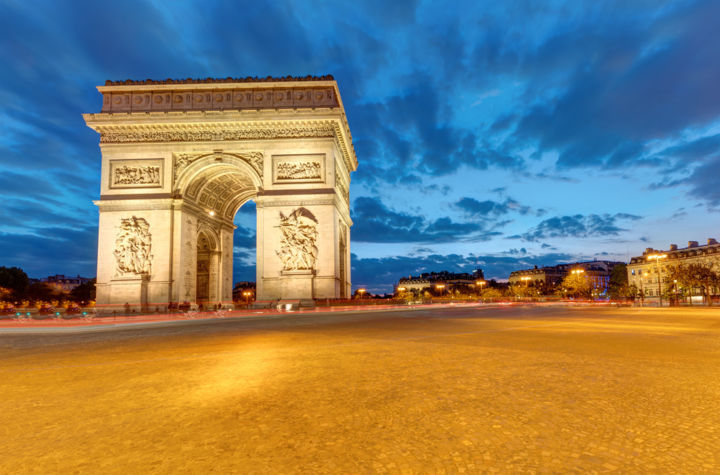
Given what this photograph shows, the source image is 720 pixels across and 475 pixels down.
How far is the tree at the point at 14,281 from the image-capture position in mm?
58250

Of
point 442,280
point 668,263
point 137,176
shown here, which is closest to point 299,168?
point 137,176

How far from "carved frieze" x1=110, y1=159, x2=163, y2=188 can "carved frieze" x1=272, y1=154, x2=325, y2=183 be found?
289 inches

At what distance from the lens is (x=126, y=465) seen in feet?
8.55

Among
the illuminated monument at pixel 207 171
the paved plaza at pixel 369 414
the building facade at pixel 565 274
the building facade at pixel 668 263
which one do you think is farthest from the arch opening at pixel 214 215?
the building facade at pixel 565 274

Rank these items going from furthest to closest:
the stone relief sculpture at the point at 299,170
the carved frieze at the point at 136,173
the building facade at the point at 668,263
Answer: the building facade at the point at 668,263, the carved frieze at the point at 136,173, the stone relief sculpture at the point at 299,170

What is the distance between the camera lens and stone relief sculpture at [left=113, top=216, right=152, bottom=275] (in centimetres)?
2552

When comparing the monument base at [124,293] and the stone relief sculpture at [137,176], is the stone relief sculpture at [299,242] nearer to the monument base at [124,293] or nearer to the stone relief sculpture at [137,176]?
the monument base at [124,293]

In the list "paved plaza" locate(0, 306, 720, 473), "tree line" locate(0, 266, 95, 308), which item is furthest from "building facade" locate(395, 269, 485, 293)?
"paved plaza" locate(0, 306, 720, 473)

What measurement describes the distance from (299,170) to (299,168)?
132mm

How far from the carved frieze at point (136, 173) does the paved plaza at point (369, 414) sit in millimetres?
22206

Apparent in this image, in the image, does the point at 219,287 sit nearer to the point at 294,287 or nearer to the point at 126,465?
the point at 294,287

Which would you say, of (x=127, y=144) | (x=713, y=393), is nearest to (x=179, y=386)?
(x=713, y=393)

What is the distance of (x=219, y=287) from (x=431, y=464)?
104 feet

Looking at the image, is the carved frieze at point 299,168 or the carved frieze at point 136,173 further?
the carved frieze at point 136,173
